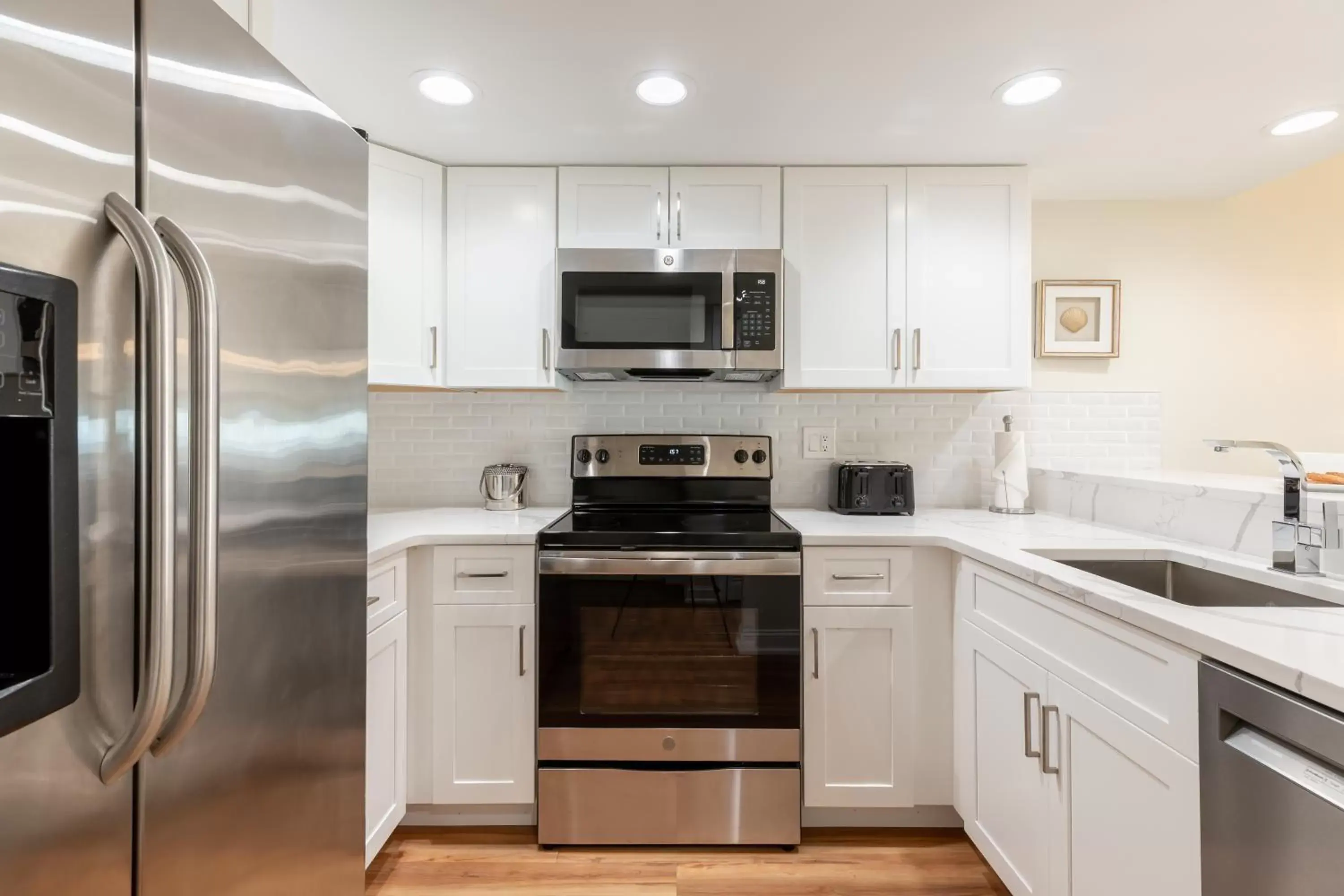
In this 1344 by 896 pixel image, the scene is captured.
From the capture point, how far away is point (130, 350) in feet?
1.84

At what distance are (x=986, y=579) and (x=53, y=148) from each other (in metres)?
1.88

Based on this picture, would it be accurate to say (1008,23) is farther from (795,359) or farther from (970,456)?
(970,456)

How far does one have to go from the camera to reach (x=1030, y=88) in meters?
1.70

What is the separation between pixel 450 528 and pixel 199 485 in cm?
144

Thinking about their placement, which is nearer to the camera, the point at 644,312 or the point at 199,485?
the point at 199,485

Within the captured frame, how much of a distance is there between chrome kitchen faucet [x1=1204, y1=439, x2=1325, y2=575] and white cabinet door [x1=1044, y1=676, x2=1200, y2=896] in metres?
0.55

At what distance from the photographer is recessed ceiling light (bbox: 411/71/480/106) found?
166cm

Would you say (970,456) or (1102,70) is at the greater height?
(1102,70)

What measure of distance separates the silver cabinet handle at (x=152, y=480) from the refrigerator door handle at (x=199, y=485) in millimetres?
19

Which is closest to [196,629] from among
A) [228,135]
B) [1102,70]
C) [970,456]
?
[228,135]

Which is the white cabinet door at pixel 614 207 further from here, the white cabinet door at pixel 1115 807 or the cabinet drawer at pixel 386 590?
the white cabinet door at pixel 1115 807

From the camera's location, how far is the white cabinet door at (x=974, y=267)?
2.18 m

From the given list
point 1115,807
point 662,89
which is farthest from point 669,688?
point 662,89

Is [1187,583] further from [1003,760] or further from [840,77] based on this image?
[840,77]
